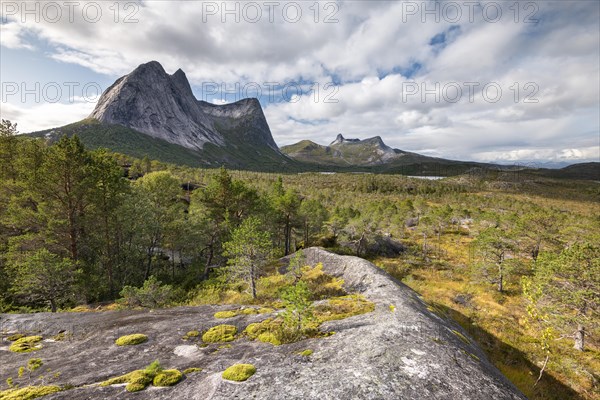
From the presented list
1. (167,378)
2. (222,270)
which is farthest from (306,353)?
(222,270)

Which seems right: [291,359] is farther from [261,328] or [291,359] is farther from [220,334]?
[220,334]

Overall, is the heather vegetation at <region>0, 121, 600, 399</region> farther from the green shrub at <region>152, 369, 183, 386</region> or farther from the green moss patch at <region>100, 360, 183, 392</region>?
the green moss patch at <region>100, 360, 183, 392</region>

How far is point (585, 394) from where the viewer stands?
21422mm

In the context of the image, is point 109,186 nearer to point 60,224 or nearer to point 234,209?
point 60,224

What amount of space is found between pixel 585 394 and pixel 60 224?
162ft

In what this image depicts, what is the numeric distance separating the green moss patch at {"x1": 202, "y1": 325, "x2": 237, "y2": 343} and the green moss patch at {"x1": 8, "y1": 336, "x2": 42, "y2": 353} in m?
9.82

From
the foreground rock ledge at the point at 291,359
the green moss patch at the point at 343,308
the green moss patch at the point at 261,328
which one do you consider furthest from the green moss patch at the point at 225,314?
the green moss patch at the point at 343,308

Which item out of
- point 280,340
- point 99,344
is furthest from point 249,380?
point 99,344

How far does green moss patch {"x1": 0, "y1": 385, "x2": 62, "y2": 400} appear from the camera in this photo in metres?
9.80

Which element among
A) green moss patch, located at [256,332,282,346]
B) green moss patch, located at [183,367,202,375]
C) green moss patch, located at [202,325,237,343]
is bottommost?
green moss patch, located at [202,325,237,343]

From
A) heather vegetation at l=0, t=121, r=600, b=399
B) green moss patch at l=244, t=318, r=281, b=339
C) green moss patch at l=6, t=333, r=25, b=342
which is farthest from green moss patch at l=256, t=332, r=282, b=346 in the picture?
green moss patch at l=6, t=333, r=25, b=342

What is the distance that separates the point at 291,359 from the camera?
446 inches

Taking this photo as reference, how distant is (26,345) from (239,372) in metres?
14.7

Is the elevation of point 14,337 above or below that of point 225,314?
below
